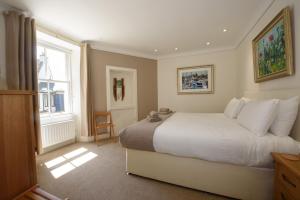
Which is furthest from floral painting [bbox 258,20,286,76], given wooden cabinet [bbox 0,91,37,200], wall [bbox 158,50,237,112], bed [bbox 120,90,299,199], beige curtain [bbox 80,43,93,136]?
Result: beige curtain [bbox 80,43,93,136]

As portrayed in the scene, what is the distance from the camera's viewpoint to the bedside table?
98cm

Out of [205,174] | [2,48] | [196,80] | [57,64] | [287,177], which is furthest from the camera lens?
[196,80]

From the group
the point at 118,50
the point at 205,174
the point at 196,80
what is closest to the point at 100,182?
the point at 205,174

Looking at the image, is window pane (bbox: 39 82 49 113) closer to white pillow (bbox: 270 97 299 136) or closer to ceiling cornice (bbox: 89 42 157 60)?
ceiling cornice (bbox: 89 42 157 60)

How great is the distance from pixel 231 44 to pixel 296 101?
115 inches

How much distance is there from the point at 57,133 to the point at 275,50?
412 cm

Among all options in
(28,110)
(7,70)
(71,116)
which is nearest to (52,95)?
(71,116)

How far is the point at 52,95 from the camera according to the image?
10.6 feet

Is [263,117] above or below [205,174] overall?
above

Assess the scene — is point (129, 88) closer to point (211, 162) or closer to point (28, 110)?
point (28, 110)

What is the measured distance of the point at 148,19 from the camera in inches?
97.4

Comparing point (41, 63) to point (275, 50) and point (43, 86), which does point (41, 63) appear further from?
point (275, 50)

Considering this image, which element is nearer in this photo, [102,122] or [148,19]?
[148,19]

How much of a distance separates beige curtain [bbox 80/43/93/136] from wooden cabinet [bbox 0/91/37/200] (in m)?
1.95
